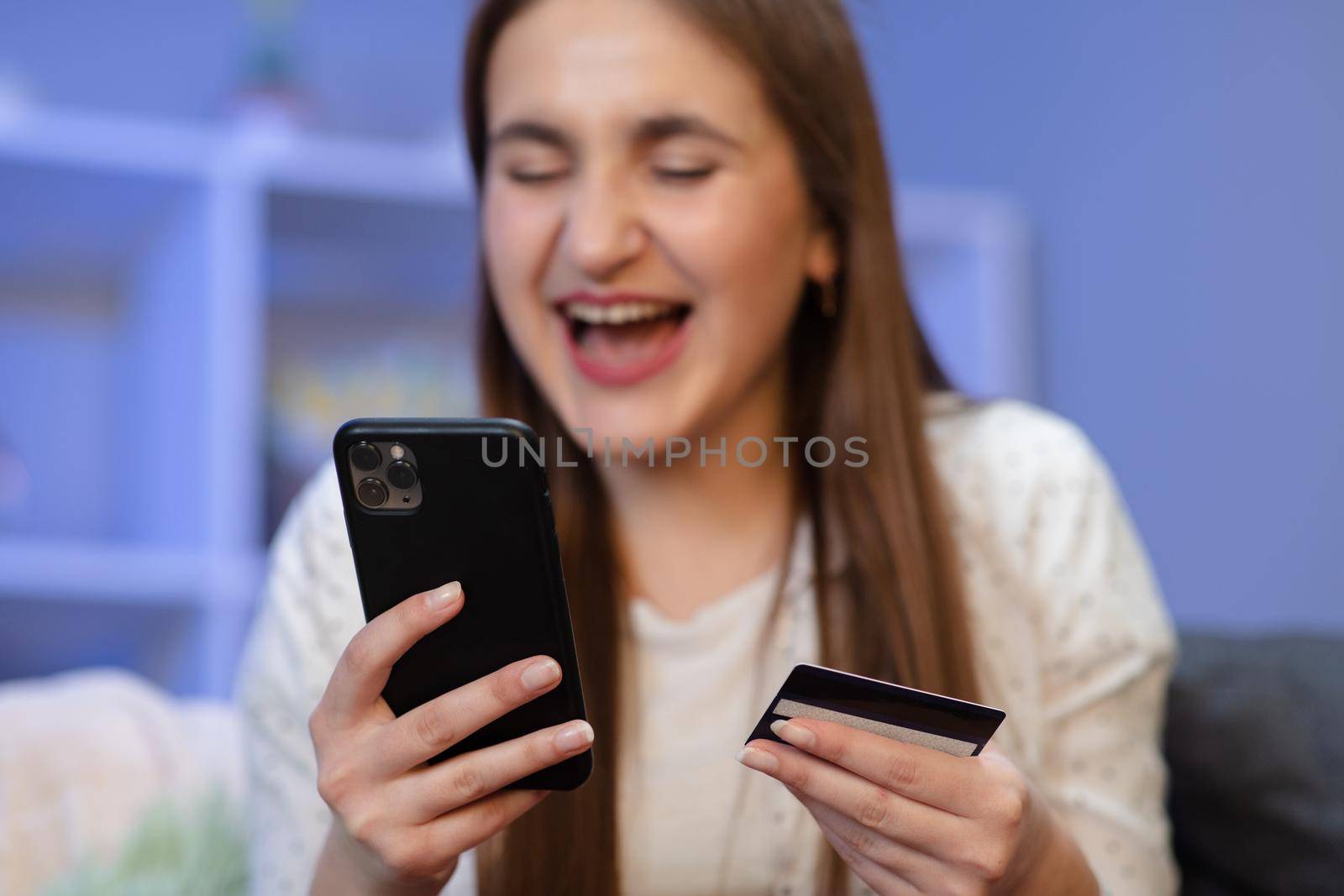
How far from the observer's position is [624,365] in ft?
3.40

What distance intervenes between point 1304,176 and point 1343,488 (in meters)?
0.40

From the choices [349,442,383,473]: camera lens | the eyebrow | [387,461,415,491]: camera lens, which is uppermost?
the eyebrow

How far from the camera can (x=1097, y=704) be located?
1.08 m

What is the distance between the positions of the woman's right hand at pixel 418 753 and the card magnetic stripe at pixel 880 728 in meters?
0.11

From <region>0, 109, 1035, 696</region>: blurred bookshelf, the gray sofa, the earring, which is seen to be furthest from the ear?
<region>0, 109, 1035, 696</region>: blurred bookshelf

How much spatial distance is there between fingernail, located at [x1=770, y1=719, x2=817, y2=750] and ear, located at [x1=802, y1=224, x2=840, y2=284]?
0.54 metres

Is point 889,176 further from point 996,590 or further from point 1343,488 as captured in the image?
point 1343,488

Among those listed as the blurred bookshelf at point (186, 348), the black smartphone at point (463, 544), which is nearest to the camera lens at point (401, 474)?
the black smartphone at point (463, 544)

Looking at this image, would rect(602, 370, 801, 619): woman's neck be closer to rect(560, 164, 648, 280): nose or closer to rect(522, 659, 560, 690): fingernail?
rect(560, 164, 648, 280): nose

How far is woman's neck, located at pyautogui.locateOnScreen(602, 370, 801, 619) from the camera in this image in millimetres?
1164

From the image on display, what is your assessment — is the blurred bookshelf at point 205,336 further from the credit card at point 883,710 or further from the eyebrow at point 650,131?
the credit card at point 883,710

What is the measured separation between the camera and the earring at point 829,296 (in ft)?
3.81

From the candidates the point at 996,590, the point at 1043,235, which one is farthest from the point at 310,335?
the point at 996,590

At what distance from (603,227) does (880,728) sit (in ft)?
1.51
